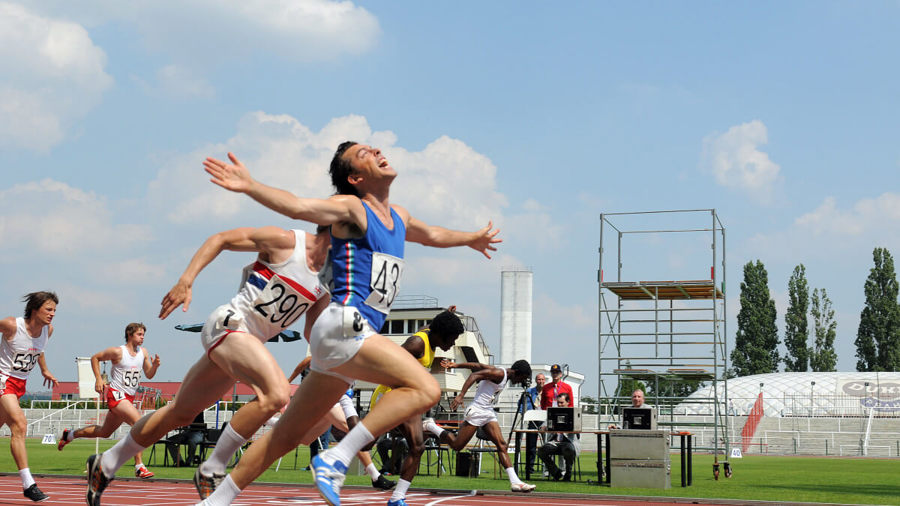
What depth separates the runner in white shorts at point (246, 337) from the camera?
5918 mm

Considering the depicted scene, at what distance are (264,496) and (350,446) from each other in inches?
205

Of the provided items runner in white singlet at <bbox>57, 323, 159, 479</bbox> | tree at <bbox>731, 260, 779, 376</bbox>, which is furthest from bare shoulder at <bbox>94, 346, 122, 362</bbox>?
tree at <bbox>731, 260, 779, 376</bbox>

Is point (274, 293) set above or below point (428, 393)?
above

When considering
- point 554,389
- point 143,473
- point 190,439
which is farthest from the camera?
point 190,439

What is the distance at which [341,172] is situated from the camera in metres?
5.45

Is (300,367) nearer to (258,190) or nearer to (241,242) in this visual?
(241,242)

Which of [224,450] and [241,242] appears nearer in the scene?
[224,450]

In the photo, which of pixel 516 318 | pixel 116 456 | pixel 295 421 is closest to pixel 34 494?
pixel 116 456

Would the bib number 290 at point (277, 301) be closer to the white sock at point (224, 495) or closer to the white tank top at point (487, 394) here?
the white sock at point (224, 495)

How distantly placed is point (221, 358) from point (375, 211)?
1.53 meters

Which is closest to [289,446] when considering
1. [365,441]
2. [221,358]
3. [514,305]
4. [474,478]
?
[365,441]

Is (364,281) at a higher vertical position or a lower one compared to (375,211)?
lower

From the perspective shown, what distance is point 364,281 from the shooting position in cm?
503

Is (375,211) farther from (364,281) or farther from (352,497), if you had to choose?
(352,497)
